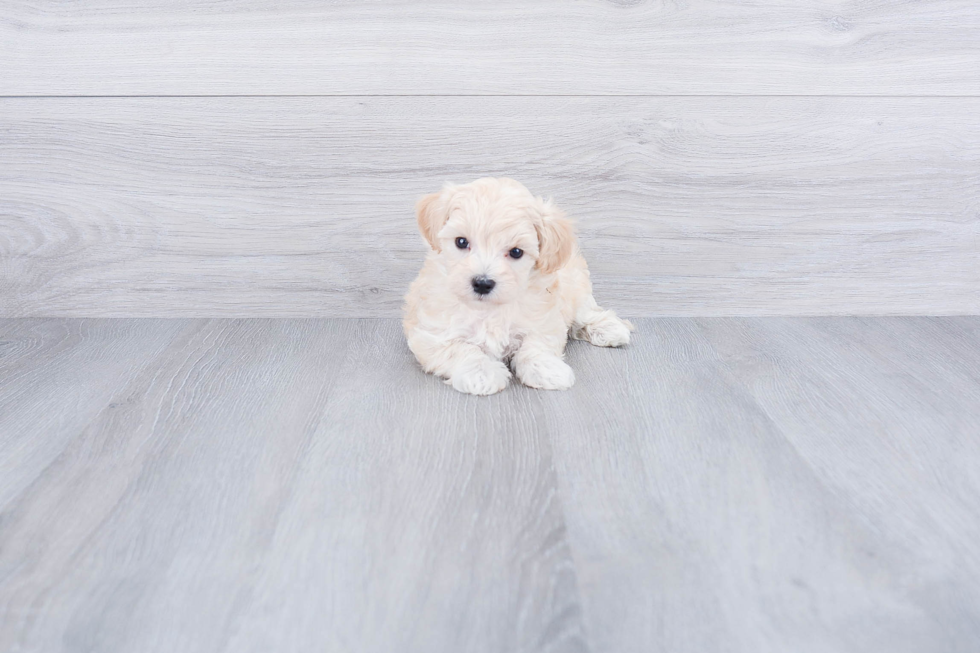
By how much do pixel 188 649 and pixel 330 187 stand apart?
4.17ft

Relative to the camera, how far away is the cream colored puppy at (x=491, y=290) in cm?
136

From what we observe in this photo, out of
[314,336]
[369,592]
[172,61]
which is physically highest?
[172,61]

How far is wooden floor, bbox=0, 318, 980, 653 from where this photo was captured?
0.78m

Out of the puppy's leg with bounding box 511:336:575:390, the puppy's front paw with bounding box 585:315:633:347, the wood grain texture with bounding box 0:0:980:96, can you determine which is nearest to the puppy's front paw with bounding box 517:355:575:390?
the puppy's leg with bounding box 511:336:575:390

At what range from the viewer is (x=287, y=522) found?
0.96 meters

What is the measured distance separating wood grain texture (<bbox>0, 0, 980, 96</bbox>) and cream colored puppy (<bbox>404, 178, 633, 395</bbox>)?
1.51 feet

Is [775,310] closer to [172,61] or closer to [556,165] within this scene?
[556,165]

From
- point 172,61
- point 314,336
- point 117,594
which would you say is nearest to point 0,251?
point 172,61

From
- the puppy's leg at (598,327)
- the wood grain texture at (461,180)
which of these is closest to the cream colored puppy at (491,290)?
the puppy's leg at (598,327)

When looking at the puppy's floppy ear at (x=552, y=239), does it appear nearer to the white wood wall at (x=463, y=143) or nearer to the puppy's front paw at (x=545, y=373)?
the puppy's front paw at (x=545, y=373)

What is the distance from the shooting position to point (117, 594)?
2.67ft

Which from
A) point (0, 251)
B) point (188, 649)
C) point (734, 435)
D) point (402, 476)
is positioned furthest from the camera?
point (0, 251)

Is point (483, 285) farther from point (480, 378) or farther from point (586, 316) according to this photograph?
point (586, 316)

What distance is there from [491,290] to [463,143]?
57 cm
